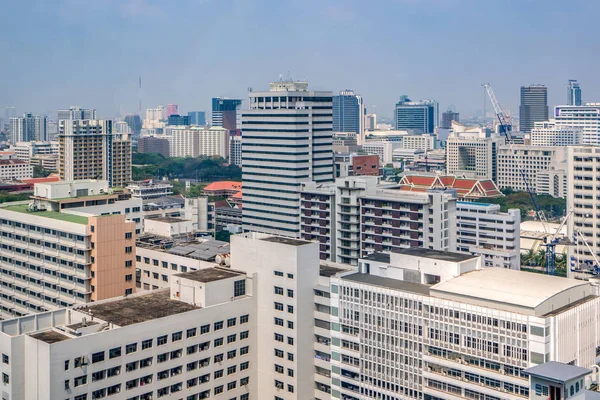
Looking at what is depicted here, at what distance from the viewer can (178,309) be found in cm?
1348

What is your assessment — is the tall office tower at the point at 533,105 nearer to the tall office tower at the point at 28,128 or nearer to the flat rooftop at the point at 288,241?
the tall office tower at the point at 28,128

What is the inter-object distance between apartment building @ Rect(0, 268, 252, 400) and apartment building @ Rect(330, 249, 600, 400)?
6.92 ft

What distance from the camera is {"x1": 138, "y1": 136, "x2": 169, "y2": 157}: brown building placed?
3265 inches

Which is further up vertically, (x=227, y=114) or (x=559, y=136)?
(x=227, y=114)

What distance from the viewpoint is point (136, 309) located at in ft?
44.1

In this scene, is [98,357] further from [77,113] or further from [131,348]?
[77,113]

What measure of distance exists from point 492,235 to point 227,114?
63.6 meters

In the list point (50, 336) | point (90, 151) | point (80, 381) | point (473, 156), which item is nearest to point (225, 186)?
point (90, 151)

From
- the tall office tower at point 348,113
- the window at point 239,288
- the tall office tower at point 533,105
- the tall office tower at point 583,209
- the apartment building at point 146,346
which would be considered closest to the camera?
the apartment building at point 146,346

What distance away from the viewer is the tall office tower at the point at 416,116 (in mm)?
102469

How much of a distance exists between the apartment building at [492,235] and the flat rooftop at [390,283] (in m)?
15.8

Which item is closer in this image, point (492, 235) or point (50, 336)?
point (50, 336)

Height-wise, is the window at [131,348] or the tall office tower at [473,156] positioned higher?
the tall office tower at [473,156]

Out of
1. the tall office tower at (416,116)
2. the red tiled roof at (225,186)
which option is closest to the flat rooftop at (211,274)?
the red tiled roof at (225,186)
